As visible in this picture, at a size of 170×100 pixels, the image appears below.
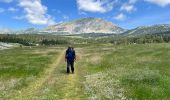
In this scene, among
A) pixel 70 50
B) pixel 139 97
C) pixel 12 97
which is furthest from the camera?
pixel 70 50

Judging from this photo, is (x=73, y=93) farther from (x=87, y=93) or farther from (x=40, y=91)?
(x=40, y=91)

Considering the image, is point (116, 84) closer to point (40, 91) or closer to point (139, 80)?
point (139, 80)

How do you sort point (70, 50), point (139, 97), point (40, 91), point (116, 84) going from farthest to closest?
1. point (70, 50)
2. point (116, 84)
3. point (40, 91)
4. point (139, 97)

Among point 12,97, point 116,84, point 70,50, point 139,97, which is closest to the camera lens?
point 139,97

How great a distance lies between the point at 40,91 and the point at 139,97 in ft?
30.0

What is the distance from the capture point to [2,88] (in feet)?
104

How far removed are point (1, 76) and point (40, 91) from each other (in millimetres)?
13842

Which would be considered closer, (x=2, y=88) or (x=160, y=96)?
(x=160, y=96)

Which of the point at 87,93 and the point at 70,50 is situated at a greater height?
the point at 70,50

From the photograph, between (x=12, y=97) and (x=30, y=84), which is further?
(x=30, y=84)

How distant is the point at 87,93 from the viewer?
1055 inches

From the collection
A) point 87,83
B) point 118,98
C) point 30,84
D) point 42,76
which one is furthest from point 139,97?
point 42,76

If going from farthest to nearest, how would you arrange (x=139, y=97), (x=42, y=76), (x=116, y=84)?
1. (x=42, y=76)
2. (x=116, y=84)
3. (x=139, y=97)

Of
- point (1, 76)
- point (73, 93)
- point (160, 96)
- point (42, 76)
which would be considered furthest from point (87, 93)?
point (1, 76)
